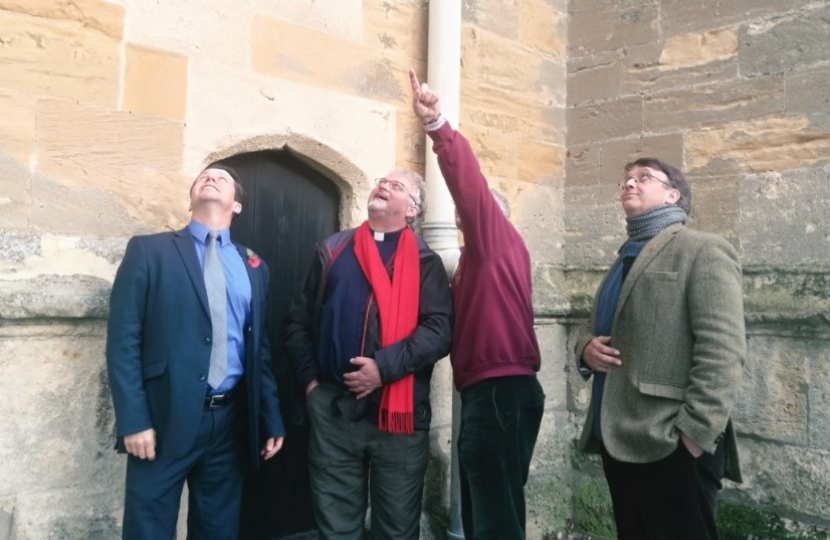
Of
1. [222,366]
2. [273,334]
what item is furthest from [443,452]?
[222,366]

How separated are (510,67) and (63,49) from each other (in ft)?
7.29

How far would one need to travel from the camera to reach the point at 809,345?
3.23 metres

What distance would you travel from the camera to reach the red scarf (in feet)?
8.34

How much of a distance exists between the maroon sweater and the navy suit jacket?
0.85 m

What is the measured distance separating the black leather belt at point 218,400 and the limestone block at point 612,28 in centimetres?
282

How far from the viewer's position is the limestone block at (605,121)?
13.0 feet

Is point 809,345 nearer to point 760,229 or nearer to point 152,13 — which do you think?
point 760,229

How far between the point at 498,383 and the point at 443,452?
1.16m

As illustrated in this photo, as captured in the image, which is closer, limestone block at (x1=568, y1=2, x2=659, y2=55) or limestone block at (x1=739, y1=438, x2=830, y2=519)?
limestone block at (x1=739, y1=438, x2=830, y2=519)

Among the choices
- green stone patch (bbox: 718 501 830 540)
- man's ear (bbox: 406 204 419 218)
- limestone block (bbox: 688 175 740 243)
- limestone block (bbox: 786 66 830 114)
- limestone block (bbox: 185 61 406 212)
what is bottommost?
green stone patch (bbox: 718 501 830 540)

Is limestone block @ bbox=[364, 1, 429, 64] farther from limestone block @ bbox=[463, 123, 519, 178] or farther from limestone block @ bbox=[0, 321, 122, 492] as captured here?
limestone block @ bbox=[0, 321, 122, 492]

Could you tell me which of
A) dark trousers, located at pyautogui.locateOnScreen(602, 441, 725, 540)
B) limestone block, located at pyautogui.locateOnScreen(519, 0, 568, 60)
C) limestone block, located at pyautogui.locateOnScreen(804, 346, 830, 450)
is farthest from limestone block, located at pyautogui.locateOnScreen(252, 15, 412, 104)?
limestone block, located at pyautogui.locateOnScreen(804, 346, 830, 450)

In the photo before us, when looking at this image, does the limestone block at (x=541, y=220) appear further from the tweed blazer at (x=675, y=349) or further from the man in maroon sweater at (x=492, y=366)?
the tweed blazer at (x=675, y=349)

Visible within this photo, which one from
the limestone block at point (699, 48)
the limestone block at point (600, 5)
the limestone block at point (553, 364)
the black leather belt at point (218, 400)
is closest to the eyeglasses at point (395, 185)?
the black leather belt at point (218, 400)
